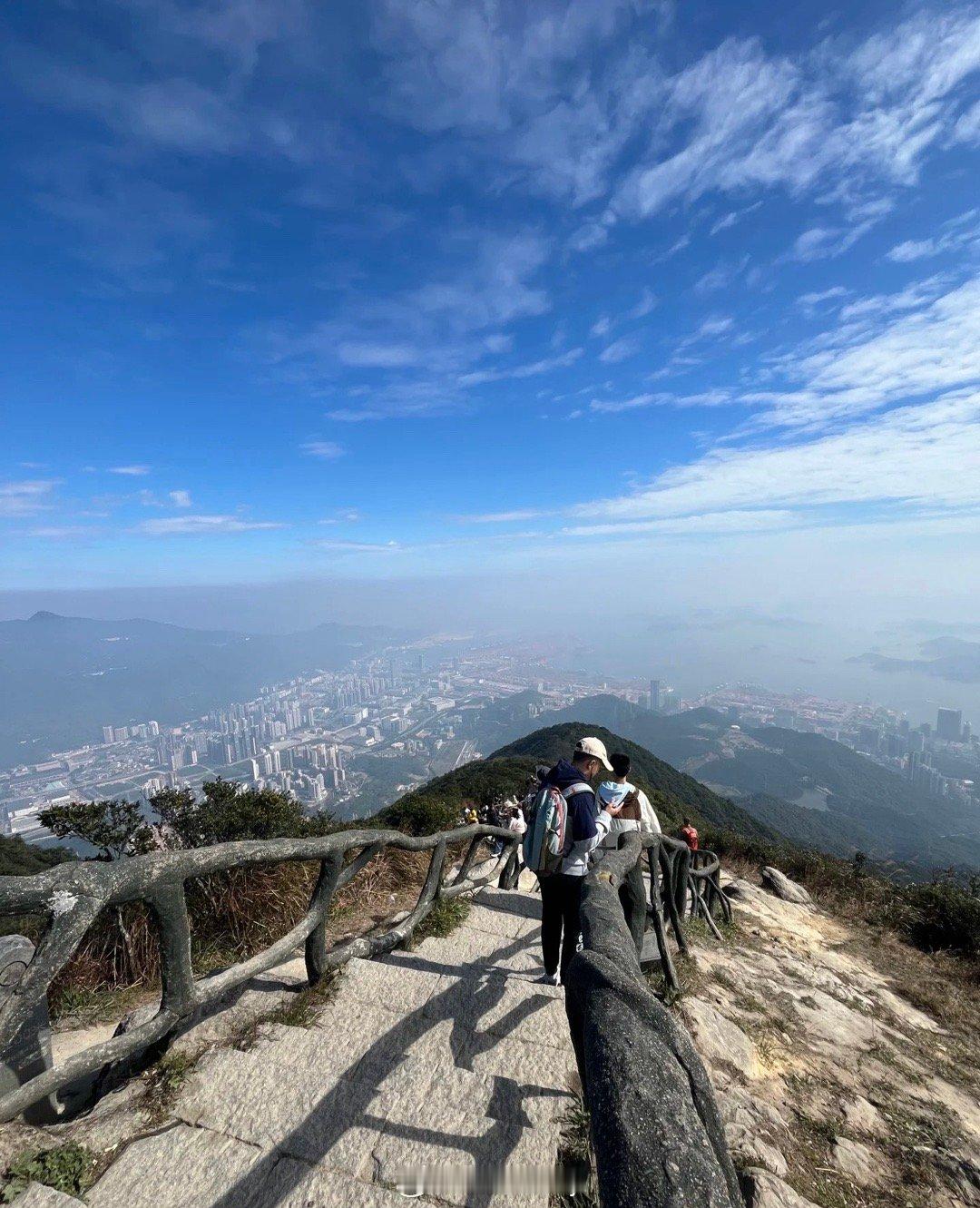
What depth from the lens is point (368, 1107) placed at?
218 cm

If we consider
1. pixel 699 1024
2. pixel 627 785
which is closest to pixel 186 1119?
pixel 699 1024

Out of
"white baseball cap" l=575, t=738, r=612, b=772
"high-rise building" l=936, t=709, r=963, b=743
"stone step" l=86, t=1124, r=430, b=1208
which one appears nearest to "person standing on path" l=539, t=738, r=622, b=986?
"white baseball cap" l=575, t=738, r=612, b=772

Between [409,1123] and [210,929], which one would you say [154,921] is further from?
[210,929]

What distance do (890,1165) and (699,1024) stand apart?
3.19ft

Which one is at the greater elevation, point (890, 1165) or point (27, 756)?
point (890, 1165)

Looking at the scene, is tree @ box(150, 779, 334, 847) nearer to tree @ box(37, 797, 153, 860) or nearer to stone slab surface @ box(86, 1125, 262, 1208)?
tree @ box(37, 797, 153, 860)

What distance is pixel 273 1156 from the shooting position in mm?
1938

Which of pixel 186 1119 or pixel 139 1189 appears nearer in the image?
pixel 139 1189

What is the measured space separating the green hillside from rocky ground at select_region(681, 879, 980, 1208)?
19.1 feet

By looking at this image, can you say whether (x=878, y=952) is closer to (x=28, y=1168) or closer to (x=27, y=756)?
(x=28, y=1168)

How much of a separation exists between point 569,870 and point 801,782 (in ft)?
293

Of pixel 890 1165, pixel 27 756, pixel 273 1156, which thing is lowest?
pixel 27 756

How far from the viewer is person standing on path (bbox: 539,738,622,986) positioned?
11.4 feet

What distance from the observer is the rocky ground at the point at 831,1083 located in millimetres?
2332
